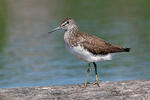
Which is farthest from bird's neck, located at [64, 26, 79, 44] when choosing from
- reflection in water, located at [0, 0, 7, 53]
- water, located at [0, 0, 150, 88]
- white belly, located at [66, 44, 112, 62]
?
reflection in water, located at [0, 0, 7, 53]

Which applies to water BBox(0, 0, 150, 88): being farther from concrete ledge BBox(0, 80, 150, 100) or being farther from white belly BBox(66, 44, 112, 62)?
white belly BBox(66, 44, 112, 62)

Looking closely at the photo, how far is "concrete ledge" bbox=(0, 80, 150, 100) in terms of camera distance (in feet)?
39.8

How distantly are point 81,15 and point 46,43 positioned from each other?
26.6ft

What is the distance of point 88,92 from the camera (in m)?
12.6

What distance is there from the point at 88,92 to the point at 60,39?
526 inches

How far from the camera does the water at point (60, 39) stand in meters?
19.2

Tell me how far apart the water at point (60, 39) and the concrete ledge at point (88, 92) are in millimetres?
4920

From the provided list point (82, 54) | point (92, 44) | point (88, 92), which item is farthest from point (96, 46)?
point (88, 92)

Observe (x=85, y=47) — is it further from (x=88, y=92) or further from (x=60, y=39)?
(x=60, y=39)

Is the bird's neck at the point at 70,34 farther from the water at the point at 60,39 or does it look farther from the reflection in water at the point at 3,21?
the reflection in water at the point at 3,21

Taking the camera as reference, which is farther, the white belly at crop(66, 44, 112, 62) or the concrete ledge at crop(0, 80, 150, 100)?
the white belly at crop(66, 44, 112, 62)

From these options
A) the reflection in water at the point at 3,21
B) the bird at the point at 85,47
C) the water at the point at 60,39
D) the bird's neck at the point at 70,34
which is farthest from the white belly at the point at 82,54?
the reflection in water at the point at 3,21

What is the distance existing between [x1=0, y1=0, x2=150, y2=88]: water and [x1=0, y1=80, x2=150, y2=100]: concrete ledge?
4920mm

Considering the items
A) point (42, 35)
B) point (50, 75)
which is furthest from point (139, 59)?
point (42, 35)
